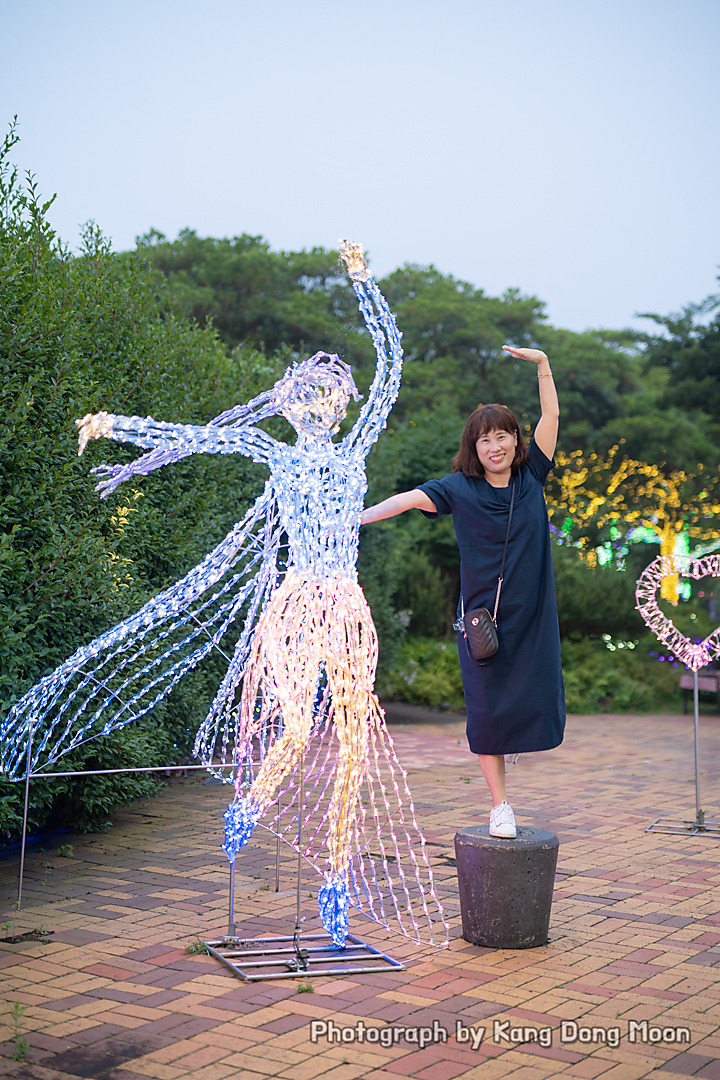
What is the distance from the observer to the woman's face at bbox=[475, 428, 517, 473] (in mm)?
4027

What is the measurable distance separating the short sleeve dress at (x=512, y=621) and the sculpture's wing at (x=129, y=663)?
0.70 m

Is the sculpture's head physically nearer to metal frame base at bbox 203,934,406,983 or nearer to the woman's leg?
the woman's leg

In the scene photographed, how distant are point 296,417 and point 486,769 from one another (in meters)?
1.55

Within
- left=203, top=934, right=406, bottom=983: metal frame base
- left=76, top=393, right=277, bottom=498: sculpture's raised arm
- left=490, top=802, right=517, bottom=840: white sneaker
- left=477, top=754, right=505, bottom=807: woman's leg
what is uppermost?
left=76, top=393, right=277, bottom=498: sculpture's raised arm

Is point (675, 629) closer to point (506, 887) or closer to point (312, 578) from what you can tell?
point (506, 887)

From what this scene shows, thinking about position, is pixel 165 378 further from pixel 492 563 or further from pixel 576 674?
pixel 576 674

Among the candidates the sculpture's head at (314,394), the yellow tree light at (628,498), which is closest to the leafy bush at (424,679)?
the yellow tree light at (628,498)

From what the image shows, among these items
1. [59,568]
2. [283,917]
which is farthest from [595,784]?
[59,568]

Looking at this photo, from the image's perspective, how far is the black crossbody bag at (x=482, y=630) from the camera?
3.88 m

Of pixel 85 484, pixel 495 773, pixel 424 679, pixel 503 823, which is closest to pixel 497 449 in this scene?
pixel 495 773

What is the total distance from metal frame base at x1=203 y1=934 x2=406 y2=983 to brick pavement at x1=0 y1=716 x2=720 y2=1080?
0.17ft

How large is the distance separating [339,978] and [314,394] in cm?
205

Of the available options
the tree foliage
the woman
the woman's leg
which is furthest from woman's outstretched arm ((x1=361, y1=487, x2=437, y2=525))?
the tree foliage

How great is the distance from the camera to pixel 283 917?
4.35m
